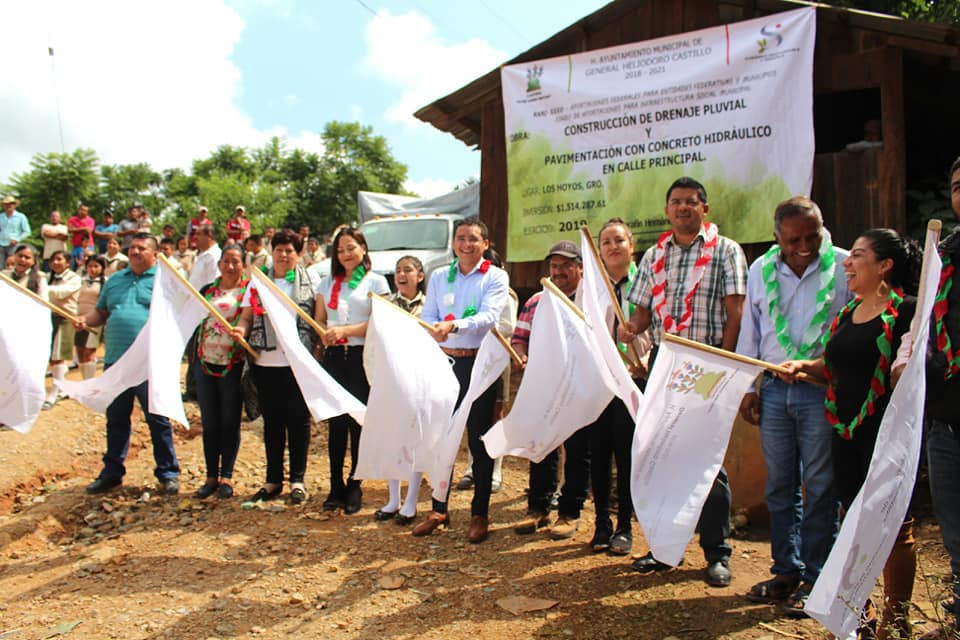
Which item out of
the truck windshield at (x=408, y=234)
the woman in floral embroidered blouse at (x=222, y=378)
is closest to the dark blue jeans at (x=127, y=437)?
the woman in floral embroidered blouse at (x=222, y=378)

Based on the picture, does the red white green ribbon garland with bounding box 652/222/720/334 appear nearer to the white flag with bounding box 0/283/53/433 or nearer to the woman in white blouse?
the woman in white blouse

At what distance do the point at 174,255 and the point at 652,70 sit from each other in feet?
25.5

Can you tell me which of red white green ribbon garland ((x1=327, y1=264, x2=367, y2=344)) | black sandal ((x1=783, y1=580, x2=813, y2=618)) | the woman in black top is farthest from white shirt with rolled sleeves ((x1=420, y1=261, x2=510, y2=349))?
black sandal ((x1=783, y1=580, x2=813, y2=618))

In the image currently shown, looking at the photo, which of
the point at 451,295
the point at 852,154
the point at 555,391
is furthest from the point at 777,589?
the point at 852,154

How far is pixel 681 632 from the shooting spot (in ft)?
11.8

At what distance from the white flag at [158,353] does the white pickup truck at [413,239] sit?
567cm

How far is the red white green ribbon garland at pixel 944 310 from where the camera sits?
116 inches

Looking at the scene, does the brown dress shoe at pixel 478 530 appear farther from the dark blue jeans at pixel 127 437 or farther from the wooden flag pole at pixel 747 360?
the dark blue jeans at pixel 127 437

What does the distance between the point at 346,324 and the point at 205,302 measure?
3.43 feet

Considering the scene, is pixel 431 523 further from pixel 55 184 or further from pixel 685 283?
pixel 55 184

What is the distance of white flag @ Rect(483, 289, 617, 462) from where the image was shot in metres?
4.37

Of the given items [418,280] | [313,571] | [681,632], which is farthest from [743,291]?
[313,571]

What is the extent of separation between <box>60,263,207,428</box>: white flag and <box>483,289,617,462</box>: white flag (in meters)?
2.46

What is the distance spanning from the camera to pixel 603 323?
4250 millimetres
